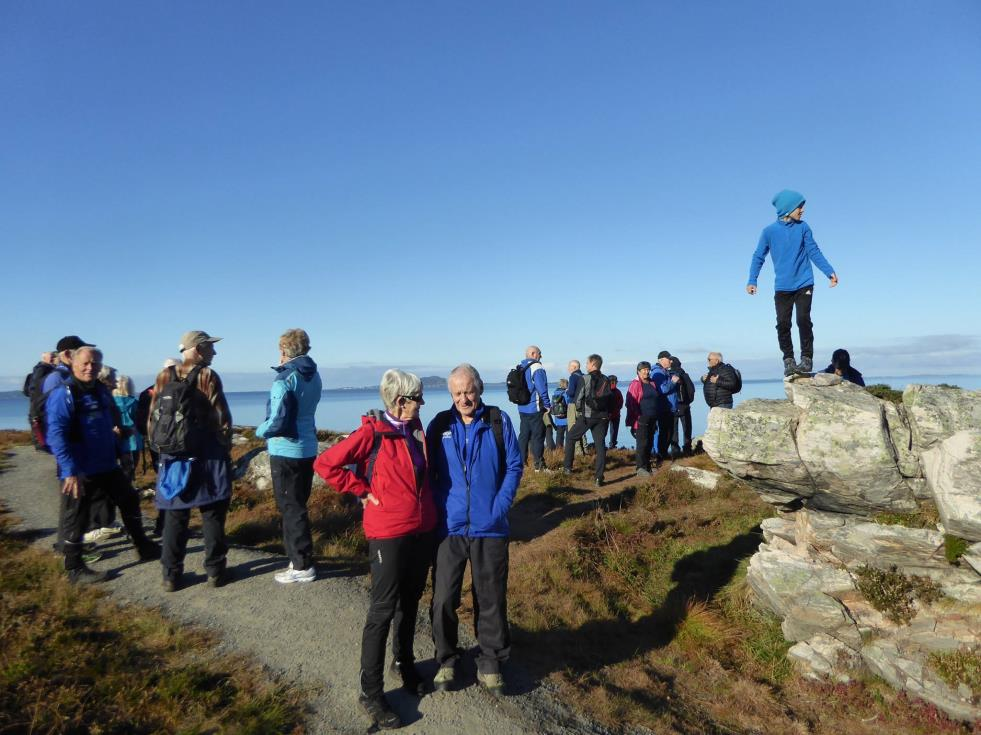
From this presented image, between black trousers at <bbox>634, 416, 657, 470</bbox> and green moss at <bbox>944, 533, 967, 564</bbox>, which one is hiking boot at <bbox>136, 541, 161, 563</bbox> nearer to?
green moss at <bbox>944, 533, 967, 564</bbox>

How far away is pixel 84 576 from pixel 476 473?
576 centimetres

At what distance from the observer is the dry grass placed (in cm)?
459

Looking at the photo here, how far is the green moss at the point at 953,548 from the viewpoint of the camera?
23.2 ft

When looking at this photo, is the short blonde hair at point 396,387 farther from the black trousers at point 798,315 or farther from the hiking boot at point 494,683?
the black trousers at point 798,315

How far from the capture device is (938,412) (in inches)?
288

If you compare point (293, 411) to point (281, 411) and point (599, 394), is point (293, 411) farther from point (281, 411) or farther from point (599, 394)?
point (599, 394)

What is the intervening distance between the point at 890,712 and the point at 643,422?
8.33 meters

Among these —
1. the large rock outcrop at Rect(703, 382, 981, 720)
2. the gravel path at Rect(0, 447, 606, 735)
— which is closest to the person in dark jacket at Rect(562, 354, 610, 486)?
the large rock outcrop at Rect(703, 382, 981, 720)

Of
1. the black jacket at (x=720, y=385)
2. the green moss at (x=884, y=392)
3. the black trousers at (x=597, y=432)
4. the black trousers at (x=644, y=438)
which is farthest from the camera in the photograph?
the black trousers at (x=644, y=438)

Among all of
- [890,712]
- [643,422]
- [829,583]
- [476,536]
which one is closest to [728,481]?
[643,422]

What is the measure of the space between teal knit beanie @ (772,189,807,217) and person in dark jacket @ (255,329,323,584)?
7.51 meters

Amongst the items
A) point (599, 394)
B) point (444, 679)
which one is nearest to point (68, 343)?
point (444, 679)

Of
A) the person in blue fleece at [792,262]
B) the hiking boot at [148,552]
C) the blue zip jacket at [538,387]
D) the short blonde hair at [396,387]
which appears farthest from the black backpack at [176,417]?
the blue zip jacket at [538,387]

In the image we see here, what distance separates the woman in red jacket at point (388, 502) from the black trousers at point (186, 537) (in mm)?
2778
